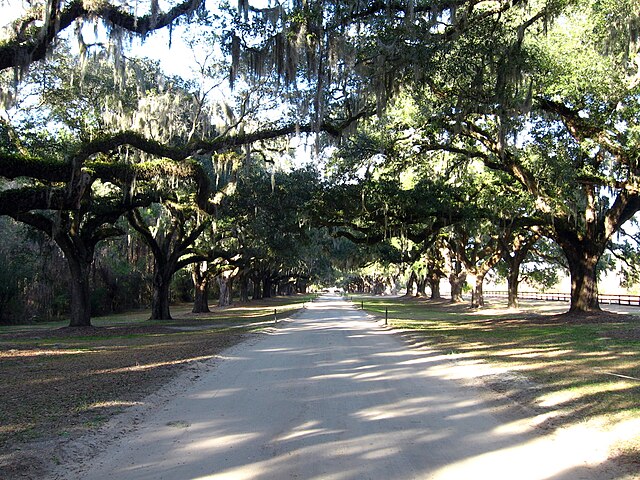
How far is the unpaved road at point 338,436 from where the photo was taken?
4.45 meters

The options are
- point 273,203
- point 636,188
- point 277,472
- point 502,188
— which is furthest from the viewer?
point 502,188

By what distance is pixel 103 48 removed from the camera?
1284 centimetres

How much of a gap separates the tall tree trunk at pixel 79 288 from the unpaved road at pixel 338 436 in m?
13.4

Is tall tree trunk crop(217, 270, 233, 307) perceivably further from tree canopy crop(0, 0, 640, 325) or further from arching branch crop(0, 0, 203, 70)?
arching branch crop(0, 0, 203, 70)

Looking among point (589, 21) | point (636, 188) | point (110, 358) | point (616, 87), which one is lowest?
point (110, 358)

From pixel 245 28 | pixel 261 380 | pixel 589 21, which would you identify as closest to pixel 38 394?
pixel 261 380

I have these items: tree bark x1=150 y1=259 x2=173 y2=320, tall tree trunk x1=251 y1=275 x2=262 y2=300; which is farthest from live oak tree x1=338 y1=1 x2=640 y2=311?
tall tree trunk x1=251 y1=275 x2=262 y2=300

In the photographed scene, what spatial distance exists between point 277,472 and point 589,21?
13979mm

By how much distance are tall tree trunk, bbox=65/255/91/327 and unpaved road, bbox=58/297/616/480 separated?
13399mm

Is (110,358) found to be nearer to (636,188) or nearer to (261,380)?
(261,380)

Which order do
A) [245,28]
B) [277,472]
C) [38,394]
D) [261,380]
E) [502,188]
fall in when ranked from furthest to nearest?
[502,188] < [245,28] < [261,380] < [38,394] < [277,472]

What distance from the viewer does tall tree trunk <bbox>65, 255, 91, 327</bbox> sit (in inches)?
796

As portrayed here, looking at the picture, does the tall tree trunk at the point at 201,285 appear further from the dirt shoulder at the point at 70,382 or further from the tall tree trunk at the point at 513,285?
the tall tree trunk at the point at 513,285

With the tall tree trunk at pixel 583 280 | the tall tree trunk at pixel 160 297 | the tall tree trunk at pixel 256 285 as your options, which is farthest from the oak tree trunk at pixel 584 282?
the tall tree trunk at pixel 256 285
